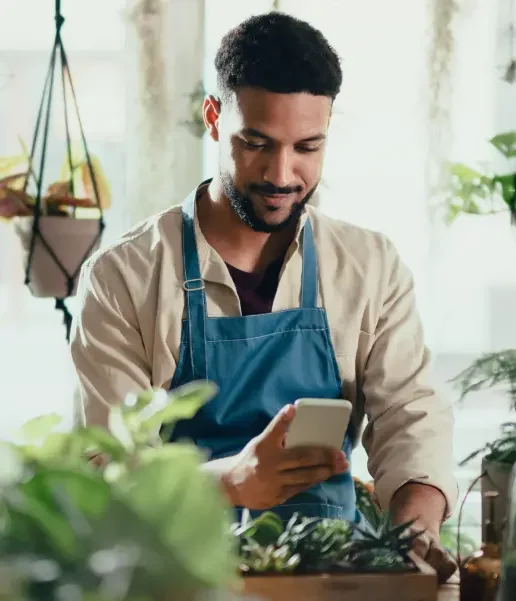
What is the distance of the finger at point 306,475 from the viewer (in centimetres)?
152

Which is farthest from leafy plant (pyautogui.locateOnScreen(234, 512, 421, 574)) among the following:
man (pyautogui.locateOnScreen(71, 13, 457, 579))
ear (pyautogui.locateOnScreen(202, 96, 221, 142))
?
ear (pyautogui.locateOnScreen(202, 96, 221, 142))

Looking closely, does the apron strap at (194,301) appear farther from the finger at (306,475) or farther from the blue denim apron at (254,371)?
the finger at (306,475)

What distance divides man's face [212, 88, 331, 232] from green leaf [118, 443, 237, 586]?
48.8 inches

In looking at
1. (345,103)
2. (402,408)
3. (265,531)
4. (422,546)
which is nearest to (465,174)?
(345,103)

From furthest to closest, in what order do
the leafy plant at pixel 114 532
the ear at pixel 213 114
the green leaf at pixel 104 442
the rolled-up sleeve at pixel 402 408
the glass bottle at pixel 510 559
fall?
1. the ear at pixel 213 114
2. the rolled-up sleeve at pixel 402 408
3. the glass bottle at pixel 510 559
4. the green leaf at pixel 104 442
5. the leafy plant at pixel 114 532

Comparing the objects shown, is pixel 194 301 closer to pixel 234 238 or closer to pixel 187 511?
pixel 234 238

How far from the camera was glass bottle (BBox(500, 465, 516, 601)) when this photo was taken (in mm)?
954

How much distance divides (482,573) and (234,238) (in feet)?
2.92

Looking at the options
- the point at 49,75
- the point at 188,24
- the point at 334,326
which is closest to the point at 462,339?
the point at 334,326

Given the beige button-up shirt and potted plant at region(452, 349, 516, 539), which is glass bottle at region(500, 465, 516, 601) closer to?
the beige button-up shirt

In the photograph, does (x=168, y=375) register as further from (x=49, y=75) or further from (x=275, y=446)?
(x=49, y=75)

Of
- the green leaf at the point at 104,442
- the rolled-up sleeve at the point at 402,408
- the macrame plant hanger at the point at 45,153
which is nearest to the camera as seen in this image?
the green leaf at the point at 104,442

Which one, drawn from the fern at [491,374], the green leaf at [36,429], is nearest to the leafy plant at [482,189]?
the fern at [491,374]

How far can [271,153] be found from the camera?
5.73ft
